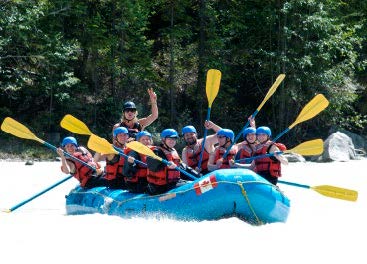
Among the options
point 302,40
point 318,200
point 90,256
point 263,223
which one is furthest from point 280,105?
point 90,256

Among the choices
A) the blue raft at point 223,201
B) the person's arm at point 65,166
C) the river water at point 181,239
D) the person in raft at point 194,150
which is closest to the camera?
the river water at point 181,239

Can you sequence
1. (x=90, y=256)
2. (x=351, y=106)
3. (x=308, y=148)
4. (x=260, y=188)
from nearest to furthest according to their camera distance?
(x=90, y=256), (x=260, y=188), (x=308, y=148), (x=351, y=106)

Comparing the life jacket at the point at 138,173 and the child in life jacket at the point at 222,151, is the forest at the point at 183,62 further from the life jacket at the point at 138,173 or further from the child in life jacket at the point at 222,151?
the child in life jacket at the point at 222,151

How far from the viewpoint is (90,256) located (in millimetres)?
6285

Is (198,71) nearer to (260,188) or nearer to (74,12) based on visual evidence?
(74,12)

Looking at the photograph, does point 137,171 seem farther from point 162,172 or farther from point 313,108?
point 313,108

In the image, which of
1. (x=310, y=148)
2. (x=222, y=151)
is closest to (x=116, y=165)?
(x=222, y=151)

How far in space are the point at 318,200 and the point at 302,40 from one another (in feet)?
35.7

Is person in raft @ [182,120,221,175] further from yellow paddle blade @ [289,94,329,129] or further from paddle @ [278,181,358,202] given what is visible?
paddle @ [278,181,358,202]

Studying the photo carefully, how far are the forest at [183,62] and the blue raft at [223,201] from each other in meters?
10.8

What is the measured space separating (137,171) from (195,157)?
832 millimetres

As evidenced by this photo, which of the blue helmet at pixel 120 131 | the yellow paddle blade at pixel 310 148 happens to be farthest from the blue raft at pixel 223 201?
the blue helmet at pixel 120 131

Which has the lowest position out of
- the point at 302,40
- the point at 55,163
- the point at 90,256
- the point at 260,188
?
the point at 55,163

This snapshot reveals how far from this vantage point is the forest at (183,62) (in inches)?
719
